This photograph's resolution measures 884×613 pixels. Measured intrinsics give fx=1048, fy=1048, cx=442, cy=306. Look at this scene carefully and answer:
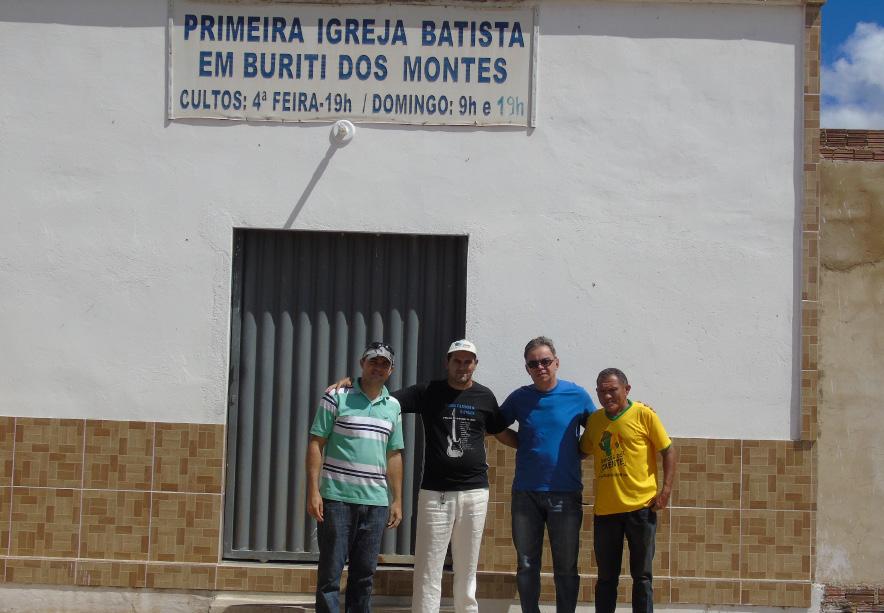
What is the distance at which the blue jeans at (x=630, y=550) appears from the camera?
5.48 m

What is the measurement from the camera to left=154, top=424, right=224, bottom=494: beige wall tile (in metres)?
6.34

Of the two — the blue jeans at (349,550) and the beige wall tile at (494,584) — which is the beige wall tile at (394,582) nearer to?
the beige wall tile at (494,584)

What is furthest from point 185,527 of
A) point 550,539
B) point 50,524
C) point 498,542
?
point 550,539

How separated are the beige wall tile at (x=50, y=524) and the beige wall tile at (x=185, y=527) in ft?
1.58

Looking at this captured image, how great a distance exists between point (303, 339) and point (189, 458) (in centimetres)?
99

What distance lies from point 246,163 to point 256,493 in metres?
2.04

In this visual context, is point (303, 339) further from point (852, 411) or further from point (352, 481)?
point (852, 411)

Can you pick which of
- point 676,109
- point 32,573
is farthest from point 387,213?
point 32,573

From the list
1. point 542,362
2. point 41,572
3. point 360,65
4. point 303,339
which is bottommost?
point 41,572

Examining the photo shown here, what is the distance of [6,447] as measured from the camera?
6379 millimetres

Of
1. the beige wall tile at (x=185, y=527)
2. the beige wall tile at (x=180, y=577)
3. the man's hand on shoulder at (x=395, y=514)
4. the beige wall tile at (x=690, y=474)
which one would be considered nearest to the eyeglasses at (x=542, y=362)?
the man's hand on shoulder at (x=395, y=514)

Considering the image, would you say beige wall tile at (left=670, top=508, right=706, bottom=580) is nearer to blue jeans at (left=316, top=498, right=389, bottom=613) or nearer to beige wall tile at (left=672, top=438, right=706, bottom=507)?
beige wall tile at (left=672, top=438, right=706, bottom=507)

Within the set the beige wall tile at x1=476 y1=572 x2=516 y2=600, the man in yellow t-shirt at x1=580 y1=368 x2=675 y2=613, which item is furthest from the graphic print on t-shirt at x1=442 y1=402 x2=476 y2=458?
the beige wall tile at x1=476 y1=572 x2=516 y2=600

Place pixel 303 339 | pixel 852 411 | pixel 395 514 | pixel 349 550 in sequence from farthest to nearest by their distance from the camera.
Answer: pixel 852 411, pixel 303 339, pixel 395 514, pixel 349 550
